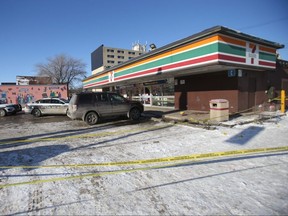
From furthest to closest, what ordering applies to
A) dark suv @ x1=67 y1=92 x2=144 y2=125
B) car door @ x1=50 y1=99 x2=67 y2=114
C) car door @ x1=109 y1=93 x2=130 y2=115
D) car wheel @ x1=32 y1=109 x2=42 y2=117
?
car wheel @ x1=32 y1=109 x2=42 y2=117, car door @ x1=50 y1=99 x2=67 y2=114, car door @ x1=109 y1=93 x2=130 y2=115, dark suv @ x1=67 y1=92 x2=144 y2=125

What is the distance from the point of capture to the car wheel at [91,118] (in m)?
10.1

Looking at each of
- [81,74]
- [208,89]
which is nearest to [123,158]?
[208,89]

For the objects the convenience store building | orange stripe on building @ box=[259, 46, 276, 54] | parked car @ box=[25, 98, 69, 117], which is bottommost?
parked car @ box=[25, 98, 69, 117]

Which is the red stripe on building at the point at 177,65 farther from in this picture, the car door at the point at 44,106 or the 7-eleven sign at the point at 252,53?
the car door at the point at 44,106

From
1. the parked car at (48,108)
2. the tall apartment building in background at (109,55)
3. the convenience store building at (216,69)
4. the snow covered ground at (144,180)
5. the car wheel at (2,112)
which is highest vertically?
the tall apartment building in background at (109,55)

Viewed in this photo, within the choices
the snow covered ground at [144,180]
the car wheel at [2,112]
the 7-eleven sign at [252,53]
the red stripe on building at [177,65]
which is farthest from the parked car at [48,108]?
the 7-eleven sign at [252,53]

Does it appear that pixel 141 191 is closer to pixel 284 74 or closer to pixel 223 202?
pixel 223 202

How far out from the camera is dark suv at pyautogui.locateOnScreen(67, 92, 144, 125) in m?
9.86

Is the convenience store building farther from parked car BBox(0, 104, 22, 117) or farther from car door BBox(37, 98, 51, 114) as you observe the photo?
parked car BBox(0, 104, 22, 117)

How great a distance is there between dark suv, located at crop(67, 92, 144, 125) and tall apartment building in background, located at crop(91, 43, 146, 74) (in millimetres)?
82847

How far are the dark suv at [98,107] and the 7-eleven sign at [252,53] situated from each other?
7.47 metres

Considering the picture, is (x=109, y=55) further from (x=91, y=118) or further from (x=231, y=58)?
(x=231, y=58)

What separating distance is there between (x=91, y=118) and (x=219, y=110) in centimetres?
691

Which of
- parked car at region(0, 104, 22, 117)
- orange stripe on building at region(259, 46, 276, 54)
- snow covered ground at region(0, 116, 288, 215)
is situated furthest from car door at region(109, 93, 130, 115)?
parked car at region(0, 104, 22, 117)
